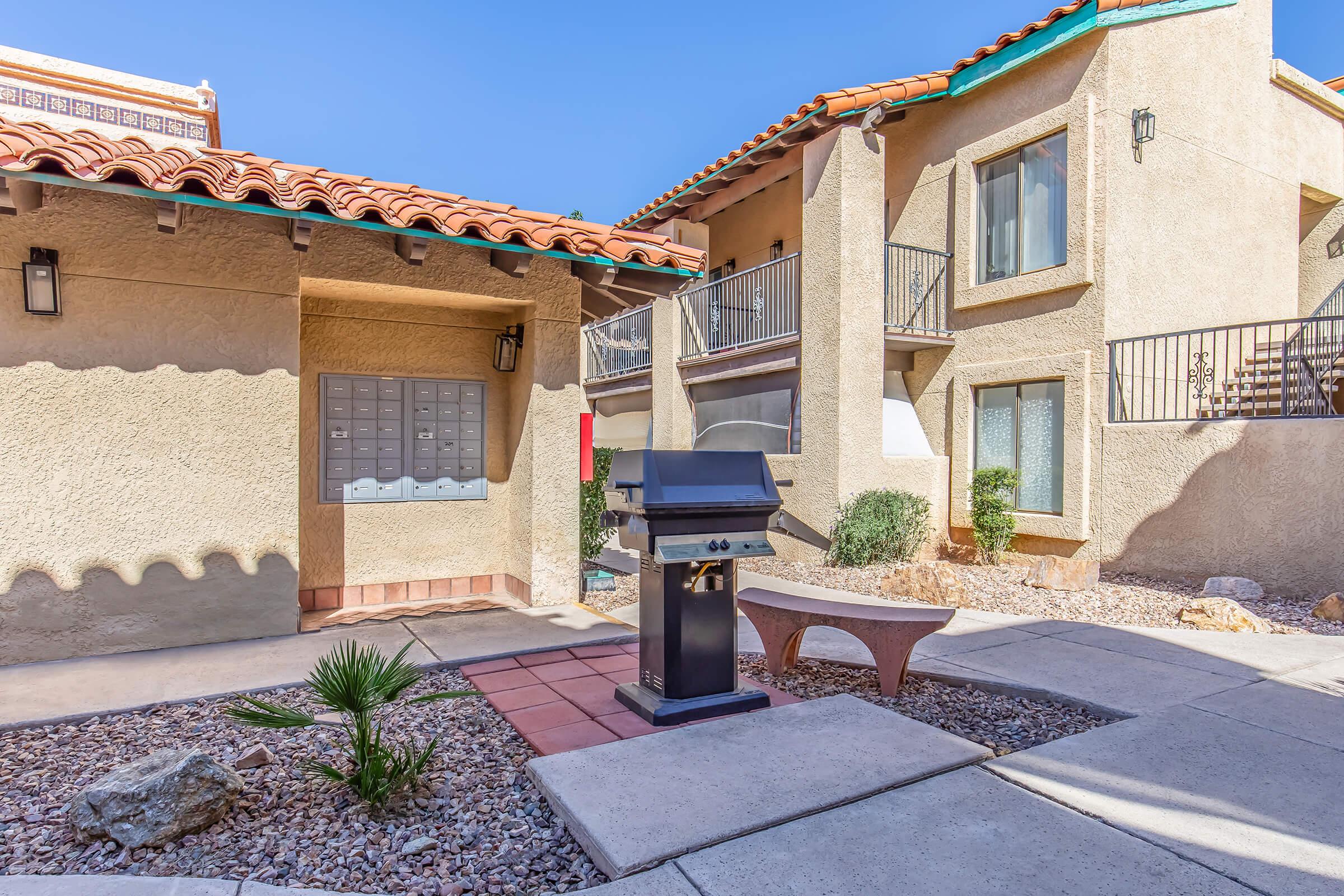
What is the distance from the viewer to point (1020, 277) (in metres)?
10.9

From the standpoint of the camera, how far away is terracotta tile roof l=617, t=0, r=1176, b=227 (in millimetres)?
9961

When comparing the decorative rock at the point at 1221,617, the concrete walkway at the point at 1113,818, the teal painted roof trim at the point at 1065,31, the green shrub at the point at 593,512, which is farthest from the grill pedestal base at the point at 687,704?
the teal painted roof trim at the point at 1065,31

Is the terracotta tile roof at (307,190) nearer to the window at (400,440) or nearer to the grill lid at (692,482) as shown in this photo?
the window at (400,440)

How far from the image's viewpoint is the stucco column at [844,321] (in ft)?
35.3

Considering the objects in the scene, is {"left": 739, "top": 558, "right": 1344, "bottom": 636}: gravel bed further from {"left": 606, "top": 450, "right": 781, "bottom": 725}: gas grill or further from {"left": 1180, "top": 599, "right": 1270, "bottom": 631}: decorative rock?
{"left": 606, "top": 450, "right": 781, "bottom": 725}: gas grill

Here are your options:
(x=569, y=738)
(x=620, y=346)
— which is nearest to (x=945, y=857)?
(x=569, y=738)

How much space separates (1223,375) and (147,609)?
1366 cm

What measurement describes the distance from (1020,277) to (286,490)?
993 cm

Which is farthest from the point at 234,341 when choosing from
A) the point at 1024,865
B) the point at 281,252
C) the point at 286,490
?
the point at 1024,865

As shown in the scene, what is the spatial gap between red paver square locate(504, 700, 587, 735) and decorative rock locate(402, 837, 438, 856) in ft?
3.64

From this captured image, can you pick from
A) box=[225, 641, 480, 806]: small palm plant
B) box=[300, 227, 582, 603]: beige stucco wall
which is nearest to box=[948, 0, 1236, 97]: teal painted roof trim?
box=[300, 227, 582, 603]: beige stucco wall

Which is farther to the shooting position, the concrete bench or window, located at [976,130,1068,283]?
window, located at [976,130,1068,283]

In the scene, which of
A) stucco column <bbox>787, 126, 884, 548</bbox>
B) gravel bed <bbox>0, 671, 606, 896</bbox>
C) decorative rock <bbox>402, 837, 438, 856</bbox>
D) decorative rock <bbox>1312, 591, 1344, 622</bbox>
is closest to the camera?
gravel bed <bbox>0, 671, 606, 896</bbox>

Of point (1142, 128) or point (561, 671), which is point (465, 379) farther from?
point (1142, 128)
